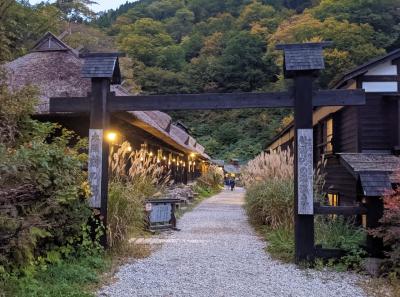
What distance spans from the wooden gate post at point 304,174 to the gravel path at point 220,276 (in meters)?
0.38

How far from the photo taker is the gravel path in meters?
4.82

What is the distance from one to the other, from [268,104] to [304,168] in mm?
1067

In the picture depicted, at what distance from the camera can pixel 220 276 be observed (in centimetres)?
553

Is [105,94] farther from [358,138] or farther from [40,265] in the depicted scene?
[358,138]

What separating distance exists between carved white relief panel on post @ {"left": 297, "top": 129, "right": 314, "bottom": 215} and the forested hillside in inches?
1022

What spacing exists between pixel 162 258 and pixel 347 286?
109 inches

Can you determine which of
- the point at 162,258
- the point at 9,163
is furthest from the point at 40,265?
the point at 162,258

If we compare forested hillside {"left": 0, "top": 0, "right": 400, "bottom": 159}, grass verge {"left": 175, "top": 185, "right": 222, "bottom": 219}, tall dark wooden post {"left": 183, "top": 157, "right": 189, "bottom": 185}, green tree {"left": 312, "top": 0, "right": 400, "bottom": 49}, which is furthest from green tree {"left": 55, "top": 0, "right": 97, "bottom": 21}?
green tree {"left": 312, "top": 0, "right": 400, "bottom": 49}

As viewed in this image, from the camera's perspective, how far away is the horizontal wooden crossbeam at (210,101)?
6.23m

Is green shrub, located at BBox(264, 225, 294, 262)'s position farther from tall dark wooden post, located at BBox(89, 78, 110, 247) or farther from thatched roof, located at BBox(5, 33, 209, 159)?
thatched roof, located at BBox(5, 33, 209, 159)

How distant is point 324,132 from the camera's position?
1302 cm

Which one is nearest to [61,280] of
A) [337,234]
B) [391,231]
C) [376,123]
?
[391,231]

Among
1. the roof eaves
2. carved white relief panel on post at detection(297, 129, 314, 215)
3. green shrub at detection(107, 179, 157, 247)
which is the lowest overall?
green shrub at detection(107, 179, 157, 247)

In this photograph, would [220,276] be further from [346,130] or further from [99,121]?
[346,130]
